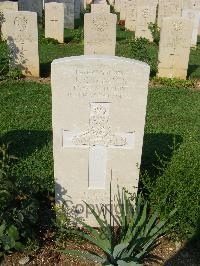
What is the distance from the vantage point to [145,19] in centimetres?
1436

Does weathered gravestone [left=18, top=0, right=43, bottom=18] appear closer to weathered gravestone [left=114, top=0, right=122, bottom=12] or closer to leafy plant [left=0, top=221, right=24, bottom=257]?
weathered gravestone [left=114, top=0, right=122, bottom=12]

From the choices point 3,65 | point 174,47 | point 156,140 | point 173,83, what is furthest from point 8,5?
point 156,140

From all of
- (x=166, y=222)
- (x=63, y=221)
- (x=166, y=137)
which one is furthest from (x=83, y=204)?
(x=166, y=137)

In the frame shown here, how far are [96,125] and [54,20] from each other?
1078 centimetres

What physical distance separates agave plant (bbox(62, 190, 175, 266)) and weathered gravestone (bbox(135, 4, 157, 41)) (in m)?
11.2

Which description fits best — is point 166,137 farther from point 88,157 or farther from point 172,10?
point 172,10

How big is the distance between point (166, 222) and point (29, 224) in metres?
1.46

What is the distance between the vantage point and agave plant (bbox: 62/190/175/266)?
350cm

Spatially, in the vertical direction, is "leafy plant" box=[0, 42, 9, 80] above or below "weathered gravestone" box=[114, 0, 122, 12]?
below

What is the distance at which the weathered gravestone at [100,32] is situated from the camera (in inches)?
384

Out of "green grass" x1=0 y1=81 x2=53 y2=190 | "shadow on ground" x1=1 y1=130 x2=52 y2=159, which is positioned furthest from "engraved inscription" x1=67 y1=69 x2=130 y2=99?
"shadow on ground" x1=1 y1=130 x2=52 y2=159

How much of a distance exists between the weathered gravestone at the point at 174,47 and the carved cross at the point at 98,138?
6620 mm

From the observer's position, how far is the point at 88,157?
396cm

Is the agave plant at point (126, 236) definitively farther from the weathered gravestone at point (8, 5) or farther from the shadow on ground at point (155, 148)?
the weathered gravestone at point (8, 5)
